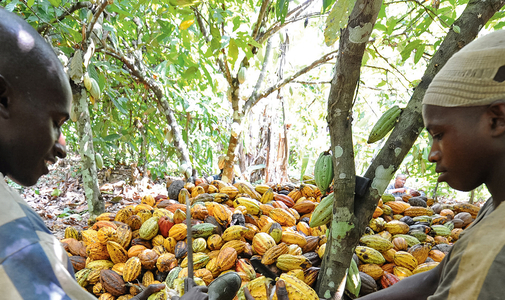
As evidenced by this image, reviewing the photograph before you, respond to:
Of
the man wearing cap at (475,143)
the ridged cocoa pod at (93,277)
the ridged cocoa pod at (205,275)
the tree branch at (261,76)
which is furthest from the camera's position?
the tree branch at (261,76)

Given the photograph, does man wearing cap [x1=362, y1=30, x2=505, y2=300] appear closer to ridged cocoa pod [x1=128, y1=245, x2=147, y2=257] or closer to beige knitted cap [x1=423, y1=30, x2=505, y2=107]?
beige knitted cap [x1=423, y1=30, x2=505, y2=107]

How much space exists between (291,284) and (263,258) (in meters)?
0.34

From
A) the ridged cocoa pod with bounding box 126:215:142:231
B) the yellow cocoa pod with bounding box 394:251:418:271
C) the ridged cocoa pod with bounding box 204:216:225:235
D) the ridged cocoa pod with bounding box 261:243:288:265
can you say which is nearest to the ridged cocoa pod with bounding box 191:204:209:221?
the ridged cocoa pod with bounding box 204:216:225:235

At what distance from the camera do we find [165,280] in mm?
1711

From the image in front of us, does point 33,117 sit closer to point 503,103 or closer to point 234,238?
point 503,103

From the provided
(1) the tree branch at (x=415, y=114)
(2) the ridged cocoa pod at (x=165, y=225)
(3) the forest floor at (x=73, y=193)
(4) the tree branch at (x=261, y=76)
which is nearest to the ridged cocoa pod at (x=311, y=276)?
(1) the tree branch at (x=415, y=114)

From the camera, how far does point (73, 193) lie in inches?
188

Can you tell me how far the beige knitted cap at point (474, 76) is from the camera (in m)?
0.68

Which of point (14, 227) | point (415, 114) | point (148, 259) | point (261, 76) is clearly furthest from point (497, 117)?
point (261, 76)

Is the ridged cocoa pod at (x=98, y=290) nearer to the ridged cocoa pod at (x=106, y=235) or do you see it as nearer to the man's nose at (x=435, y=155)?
the ridged cocoa pod at (x=106, y=235)

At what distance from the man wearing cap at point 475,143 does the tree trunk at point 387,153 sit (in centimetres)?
50

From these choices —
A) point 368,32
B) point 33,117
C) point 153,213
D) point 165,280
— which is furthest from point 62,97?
point 153,213

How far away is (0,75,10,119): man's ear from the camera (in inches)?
23.4

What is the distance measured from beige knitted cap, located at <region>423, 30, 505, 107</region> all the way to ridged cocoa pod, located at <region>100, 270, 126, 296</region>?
173 centimetres
